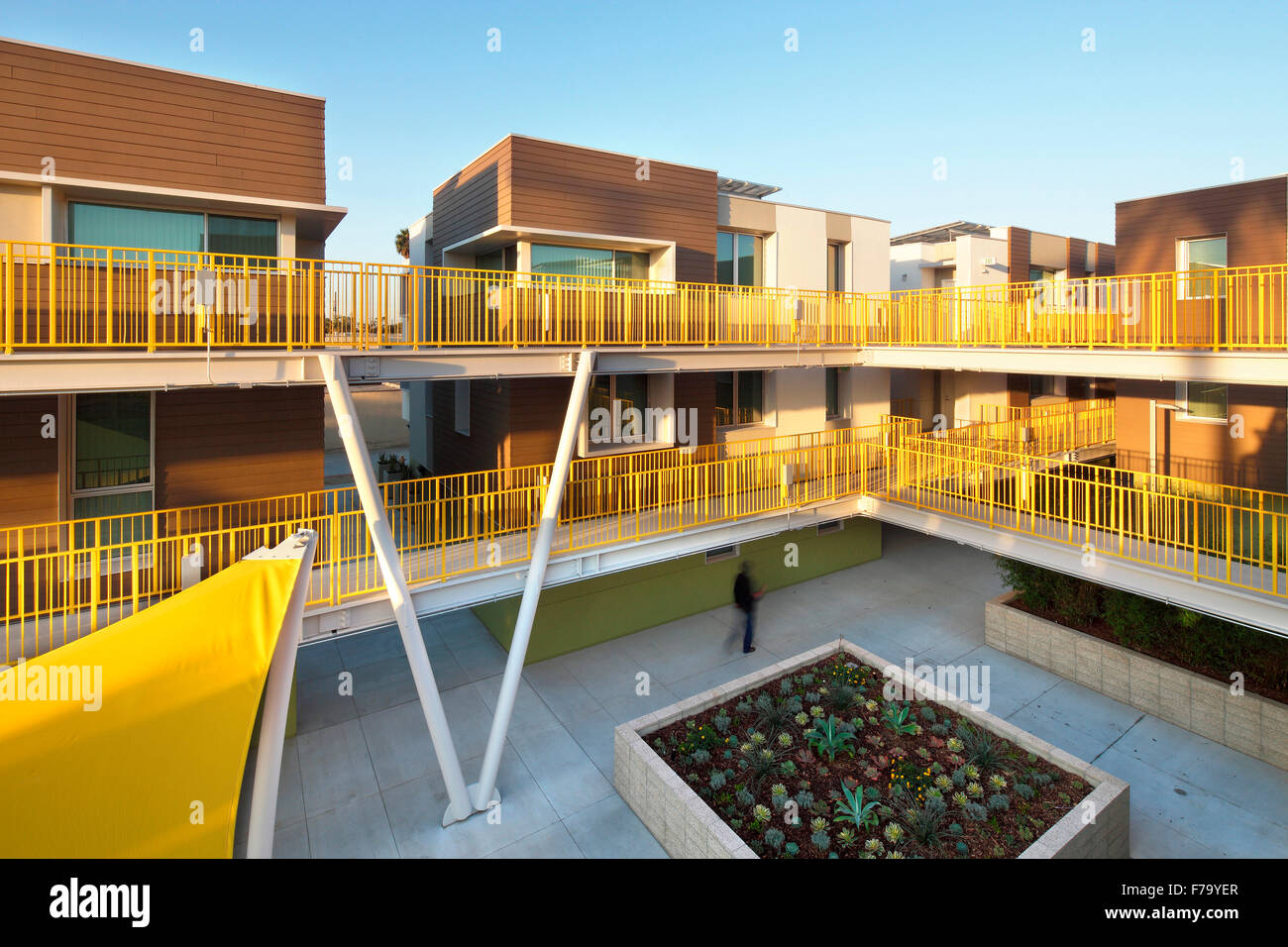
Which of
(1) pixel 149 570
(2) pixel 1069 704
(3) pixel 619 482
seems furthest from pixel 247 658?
(2) pixel 1069 704

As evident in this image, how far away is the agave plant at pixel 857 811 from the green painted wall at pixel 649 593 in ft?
19.8

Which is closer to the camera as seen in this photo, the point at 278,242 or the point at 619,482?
the point at 278,242

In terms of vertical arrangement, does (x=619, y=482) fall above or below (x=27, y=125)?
below

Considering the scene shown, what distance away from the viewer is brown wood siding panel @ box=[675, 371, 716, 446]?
44.2ft

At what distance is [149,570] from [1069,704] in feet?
43.6

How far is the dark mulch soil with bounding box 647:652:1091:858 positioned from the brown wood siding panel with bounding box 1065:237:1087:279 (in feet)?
60.7

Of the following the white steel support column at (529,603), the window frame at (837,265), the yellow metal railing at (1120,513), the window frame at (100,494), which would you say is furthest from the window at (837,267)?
the window frame at (100,494)

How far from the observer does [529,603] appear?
861 cm
